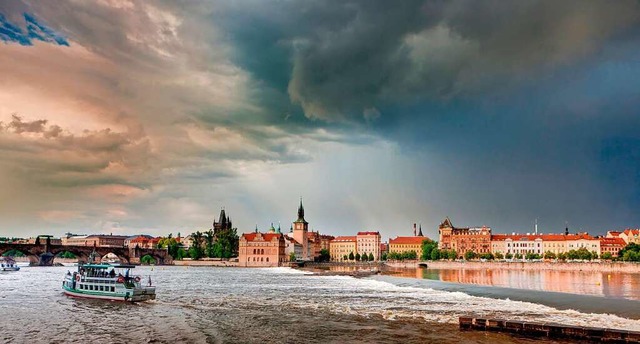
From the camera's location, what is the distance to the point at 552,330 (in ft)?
109

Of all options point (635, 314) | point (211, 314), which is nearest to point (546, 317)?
point (635, 314)

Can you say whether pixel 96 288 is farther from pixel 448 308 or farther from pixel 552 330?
pixel 552 330

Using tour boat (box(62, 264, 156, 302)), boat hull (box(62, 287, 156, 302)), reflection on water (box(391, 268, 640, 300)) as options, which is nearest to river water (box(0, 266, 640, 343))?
boat hull (box(62, 287, 156, 302))

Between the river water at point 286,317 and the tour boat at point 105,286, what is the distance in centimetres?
151

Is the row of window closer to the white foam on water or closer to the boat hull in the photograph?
the boat hull

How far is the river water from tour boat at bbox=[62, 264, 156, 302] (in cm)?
151

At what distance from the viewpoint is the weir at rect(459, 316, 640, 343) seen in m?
31.2

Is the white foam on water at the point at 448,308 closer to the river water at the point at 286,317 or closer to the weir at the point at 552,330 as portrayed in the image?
the river water at the point at 286,317

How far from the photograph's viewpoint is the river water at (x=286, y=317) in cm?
3384

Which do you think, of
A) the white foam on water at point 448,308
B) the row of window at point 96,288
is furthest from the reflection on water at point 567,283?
the row of window at point 96,288

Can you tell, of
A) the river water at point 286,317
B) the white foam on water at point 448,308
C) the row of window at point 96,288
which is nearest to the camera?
the river water at point 286,317

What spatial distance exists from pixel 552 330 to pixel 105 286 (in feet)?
140

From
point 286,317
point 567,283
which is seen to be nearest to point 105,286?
point 286,317

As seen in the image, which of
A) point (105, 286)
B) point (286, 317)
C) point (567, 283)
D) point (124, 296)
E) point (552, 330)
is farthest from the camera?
point (567, 283)
